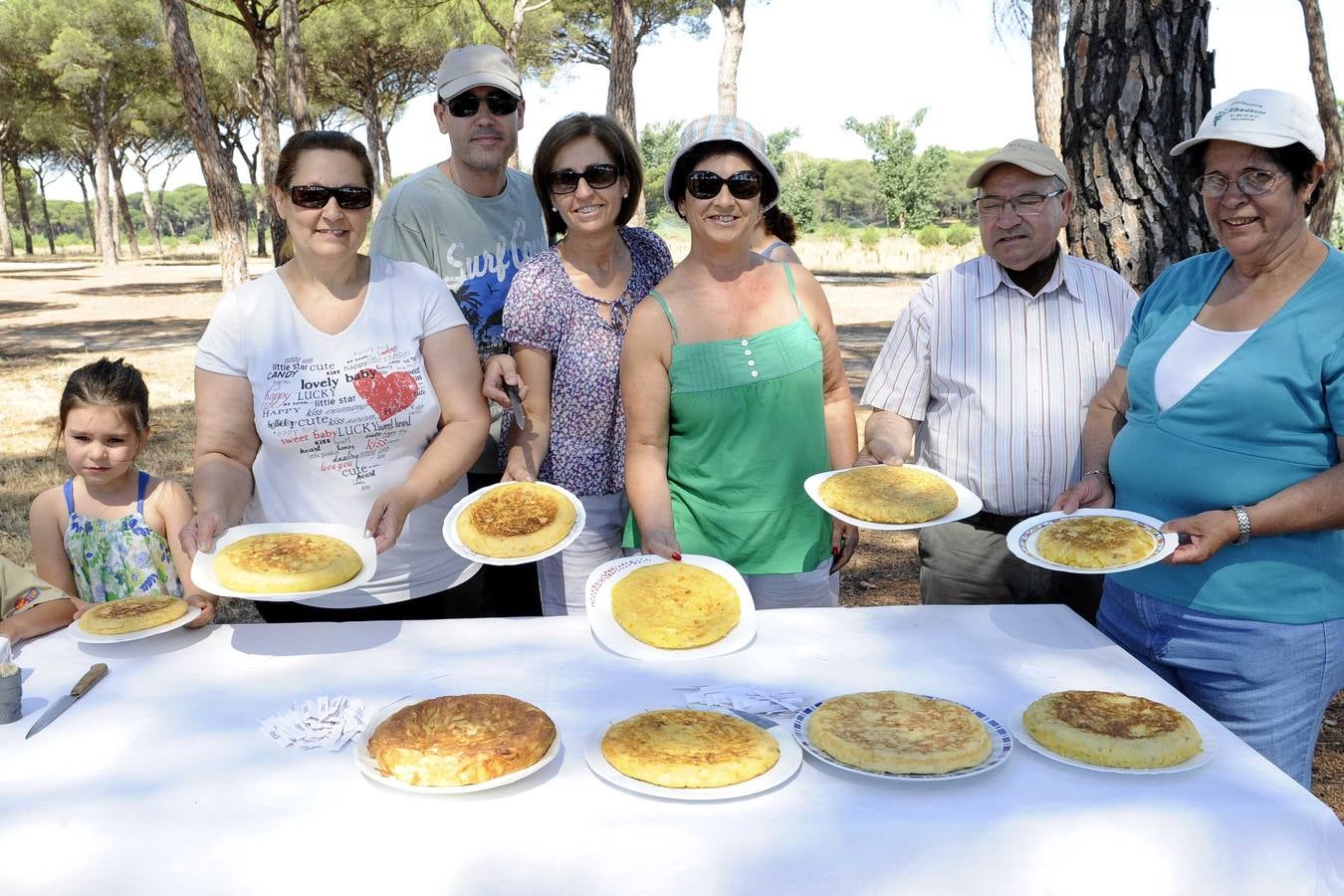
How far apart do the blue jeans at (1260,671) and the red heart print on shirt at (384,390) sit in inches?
70.6

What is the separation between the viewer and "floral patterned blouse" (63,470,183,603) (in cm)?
275

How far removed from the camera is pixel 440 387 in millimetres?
2586

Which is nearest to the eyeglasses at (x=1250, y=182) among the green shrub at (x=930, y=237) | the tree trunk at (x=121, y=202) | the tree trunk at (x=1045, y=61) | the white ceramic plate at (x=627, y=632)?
the white ceramic plate at (x=627, y=632)

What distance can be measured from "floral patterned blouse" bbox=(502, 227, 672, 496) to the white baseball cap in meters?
1.48

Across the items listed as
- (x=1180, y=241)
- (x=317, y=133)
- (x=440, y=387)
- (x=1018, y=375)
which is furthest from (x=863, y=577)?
(x=317, y=133)

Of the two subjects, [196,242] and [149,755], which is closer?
[149,755]

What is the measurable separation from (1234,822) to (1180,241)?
8.83 ft

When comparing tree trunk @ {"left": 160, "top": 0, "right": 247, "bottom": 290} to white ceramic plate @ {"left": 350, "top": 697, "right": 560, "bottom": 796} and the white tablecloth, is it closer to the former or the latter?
the white tablecloth

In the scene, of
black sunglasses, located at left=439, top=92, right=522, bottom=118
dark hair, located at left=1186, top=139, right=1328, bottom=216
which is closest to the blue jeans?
dark hair, located at left=1186, top=139, right=1328, bottom=216

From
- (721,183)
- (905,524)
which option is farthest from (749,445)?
(721,183)

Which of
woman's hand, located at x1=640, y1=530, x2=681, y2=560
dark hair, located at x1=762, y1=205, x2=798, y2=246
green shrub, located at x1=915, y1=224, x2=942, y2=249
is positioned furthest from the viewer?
green shrub, located at x1=915, y1=224, x2=942, y2=249

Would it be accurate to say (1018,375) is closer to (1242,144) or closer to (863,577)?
(1242,144)

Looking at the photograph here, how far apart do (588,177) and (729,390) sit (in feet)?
2.39

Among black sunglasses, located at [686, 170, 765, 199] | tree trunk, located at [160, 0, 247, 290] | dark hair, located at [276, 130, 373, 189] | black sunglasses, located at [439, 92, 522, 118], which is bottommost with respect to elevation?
black sunglasses, located at [686, 170, 765, 199]
